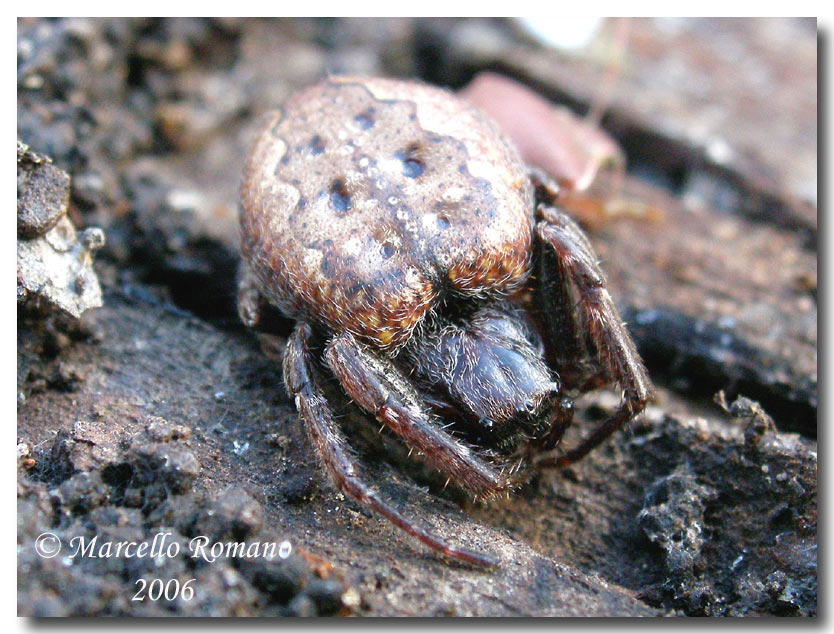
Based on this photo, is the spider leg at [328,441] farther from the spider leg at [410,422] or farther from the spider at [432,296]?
the spider leg at [410,422]

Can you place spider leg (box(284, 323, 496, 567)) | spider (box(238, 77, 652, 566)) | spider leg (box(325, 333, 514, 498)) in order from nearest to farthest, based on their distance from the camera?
spider leg (box(284, 323, 496, 567)) → spider leg (box(325, 333, 514, 498)) → spider (box(238, 77, 652, 566))

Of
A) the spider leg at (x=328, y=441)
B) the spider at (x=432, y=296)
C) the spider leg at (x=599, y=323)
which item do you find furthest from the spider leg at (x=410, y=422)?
the spider leg at (x=599, y=323)

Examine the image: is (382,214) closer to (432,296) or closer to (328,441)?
(432,296)

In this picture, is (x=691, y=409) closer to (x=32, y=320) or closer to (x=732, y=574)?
(x=732, y=574)

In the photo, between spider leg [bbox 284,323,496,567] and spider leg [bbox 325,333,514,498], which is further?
spider leg [bbox 325,333,514,498]

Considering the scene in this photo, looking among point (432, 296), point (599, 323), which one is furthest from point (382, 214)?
point (599, 323)

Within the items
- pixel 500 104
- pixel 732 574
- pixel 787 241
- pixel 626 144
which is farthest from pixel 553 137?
pixel 732 574

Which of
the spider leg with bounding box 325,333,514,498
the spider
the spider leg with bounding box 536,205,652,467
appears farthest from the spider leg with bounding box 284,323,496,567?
the spider leg with bounding box 536,205,652,467

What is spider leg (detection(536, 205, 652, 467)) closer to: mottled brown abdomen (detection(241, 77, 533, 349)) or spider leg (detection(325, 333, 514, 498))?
mottled brown abdomen (detection(241, 77, 533, 349))
